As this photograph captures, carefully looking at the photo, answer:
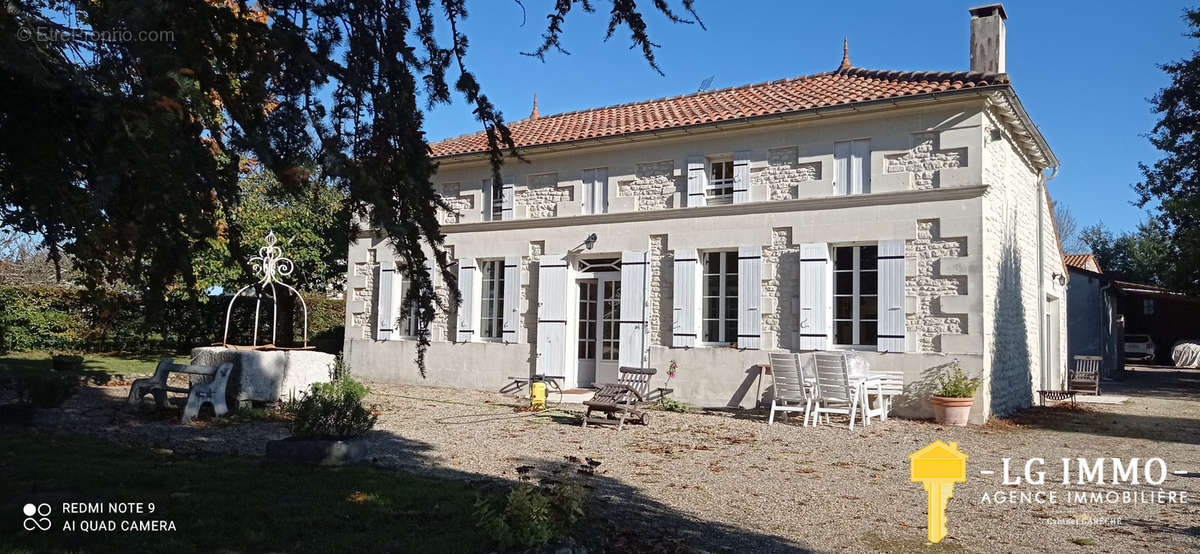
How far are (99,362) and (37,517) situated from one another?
11934 mm

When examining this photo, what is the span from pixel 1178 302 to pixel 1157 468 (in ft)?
83.8

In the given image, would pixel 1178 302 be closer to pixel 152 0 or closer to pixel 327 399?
pixel 327 399

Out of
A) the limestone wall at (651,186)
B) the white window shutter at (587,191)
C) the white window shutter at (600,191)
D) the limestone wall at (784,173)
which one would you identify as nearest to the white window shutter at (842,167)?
the limestone wall at (784,173)

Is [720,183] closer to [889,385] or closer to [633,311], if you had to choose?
[633,311]

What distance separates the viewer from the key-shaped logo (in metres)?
4.42

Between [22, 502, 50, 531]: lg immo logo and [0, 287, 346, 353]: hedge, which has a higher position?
[0, 287, 346, 353]: hedge

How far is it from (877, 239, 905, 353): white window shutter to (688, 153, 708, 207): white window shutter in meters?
2.75

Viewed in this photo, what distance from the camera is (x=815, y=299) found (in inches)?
412

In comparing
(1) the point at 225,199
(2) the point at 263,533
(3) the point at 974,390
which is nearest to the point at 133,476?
(2) the point at 263,533

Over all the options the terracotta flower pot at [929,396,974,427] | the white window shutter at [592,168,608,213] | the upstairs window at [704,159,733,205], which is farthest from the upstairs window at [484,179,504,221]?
the terracotta flower pot at [929,396,974,427]

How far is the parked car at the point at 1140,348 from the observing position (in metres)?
27.4

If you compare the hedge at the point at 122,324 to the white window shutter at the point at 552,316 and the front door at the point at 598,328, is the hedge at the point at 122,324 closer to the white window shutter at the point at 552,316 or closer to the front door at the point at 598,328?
the white window shutter at the point at 552,316

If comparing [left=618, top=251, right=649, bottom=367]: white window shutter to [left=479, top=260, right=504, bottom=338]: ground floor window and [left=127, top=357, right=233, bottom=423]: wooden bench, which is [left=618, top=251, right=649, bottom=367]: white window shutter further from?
[left=127, top=357, right=233, bottom=423]: wooden bench

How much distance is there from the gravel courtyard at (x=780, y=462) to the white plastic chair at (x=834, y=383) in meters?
0.30
